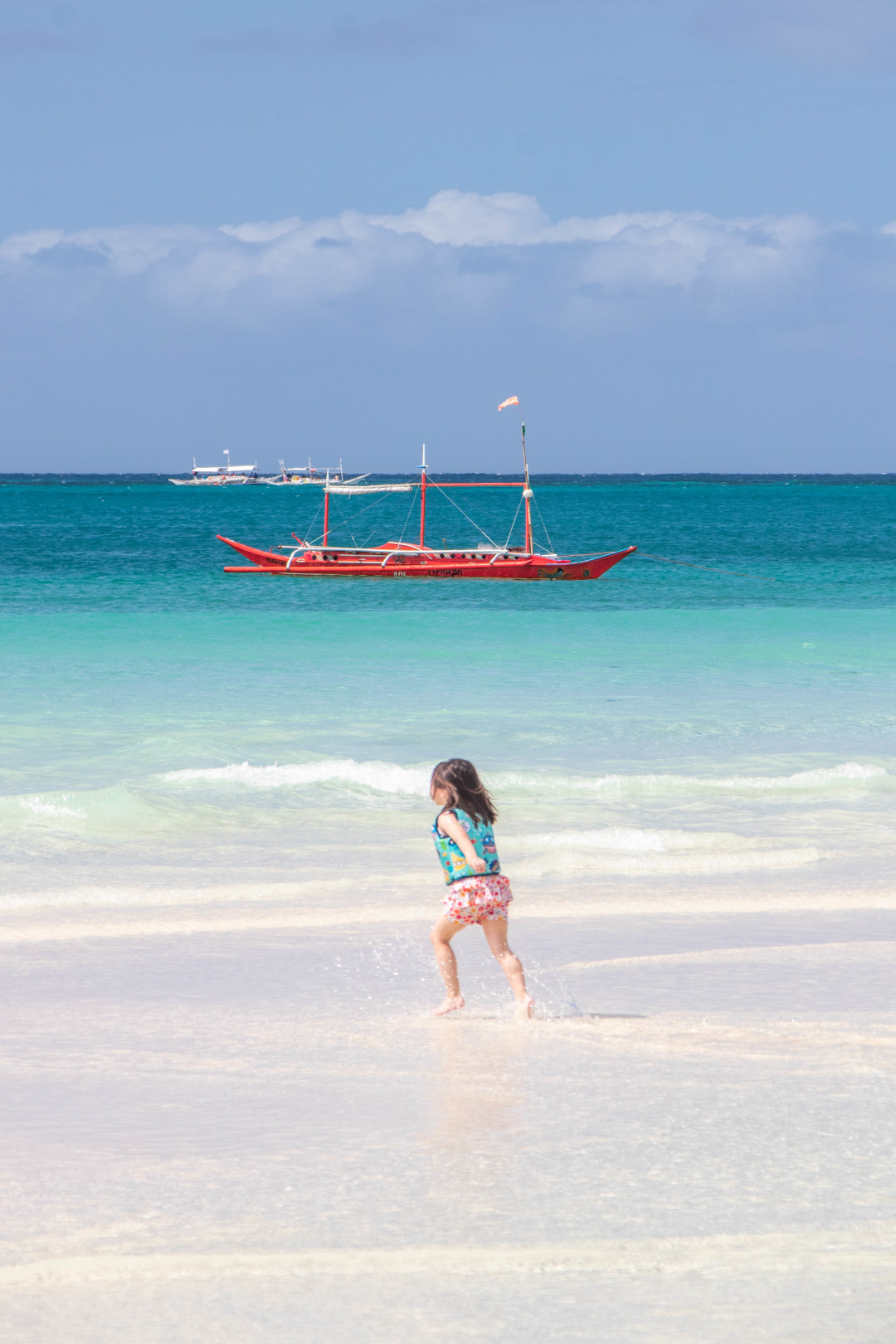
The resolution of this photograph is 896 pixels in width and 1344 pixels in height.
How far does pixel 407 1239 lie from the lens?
443 cm

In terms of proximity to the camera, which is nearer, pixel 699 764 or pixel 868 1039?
pixel 868 1039

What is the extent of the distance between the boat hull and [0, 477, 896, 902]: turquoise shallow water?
582 cm

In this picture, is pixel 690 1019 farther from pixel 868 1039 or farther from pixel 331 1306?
pixel 331 1306

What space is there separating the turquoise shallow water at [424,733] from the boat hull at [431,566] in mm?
5823

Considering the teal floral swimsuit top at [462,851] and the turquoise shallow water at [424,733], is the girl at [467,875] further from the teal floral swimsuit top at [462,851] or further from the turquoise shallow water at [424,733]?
the turquoise shallow water at [424,733]

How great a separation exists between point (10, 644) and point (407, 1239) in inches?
934

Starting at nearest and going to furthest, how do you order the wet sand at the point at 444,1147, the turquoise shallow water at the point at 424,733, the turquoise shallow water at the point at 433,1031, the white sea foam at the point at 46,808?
1. the wet sand at the point at 444,1147
2. the turquoise shallow water at the point at 433,1031
3. the turquoise shallow water at the point at 424,733
4. the white sea foam at the point at 46,808

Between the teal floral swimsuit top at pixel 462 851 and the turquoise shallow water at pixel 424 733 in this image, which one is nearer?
the teal floral swimsuit top at pixel 462 851

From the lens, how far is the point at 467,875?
22.0 ft

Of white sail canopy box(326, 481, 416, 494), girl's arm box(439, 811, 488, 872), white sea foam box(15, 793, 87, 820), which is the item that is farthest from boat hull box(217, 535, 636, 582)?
girl's arm box(439, 811, 488, 872)

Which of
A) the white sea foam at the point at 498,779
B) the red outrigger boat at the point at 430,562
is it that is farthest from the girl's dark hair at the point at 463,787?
the red outrigger boat at the point at 430,562

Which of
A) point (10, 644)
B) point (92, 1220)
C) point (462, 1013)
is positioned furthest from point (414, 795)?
point (10, 644)

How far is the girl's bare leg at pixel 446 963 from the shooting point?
22.1 feet

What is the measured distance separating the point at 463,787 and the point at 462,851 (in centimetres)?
32
